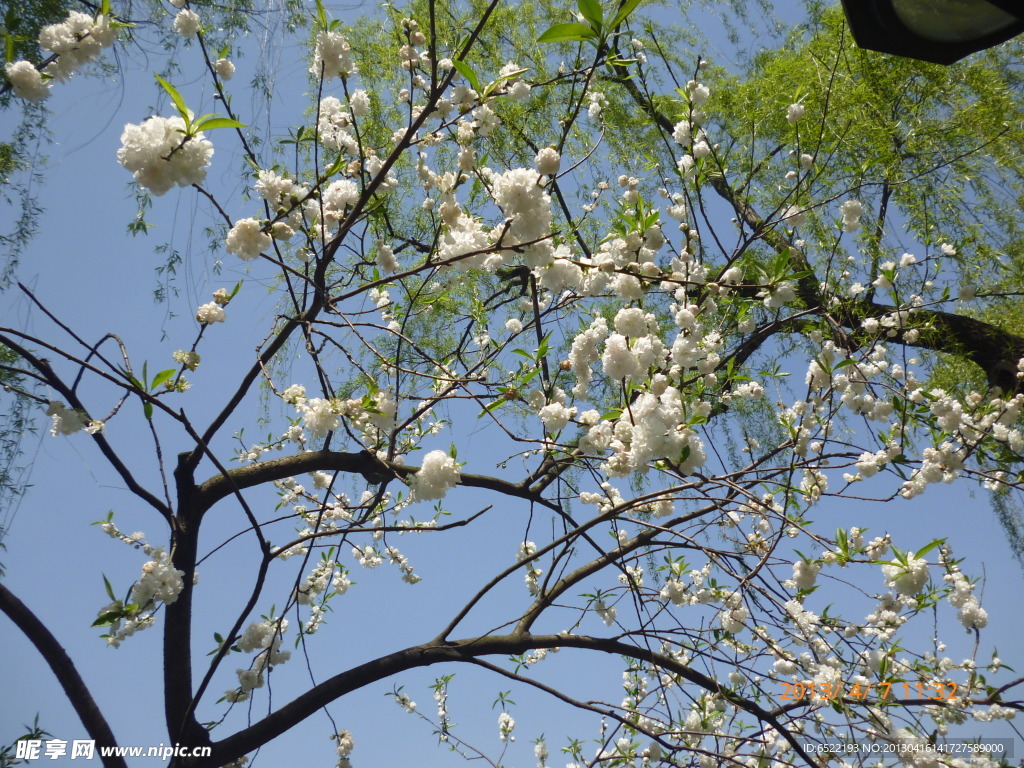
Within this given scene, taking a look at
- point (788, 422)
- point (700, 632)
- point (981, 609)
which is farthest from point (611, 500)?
point (981, 609)

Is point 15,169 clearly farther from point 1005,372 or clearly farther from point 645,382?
point 1005,372

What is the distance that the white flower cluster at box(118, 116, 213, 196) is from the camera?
107 cm

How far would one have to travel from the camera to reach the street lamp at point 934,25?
29.1 inches

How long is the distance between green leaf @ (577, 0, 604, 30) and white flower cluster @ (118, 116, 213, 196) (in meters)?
0.72

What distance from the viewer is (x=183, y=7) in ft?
6.83

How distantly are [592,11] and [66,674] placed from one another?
7.07 ft

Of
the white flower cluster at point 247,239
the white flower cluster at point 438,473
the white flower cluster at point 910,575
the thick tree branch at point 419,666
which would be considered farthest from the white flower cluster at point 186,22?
the white flower cluster at point 910,575

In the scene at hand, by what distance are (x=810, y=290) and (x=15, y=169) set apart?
4.16 m

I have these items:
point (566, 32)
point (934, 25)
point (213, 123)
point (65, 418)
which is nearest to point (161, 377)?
point (65, 418)

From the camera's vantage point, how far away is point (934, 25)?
77 centimetres

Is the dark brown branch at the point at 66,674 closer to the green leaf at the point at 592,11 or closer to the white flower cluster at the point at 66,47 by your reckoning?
the white flower cluster at the point at 66,47

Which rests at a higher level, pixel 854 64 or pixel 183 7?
pixel 854 64

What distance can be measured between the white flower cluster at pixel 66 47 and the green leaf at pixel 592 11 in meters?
1.09

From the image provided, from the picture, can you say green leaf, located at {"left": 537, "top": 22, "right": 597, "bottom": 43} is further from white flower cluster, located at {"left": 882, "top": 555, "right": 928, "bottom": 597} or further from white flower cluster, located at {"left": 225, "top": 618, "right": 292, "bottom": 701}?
white flower cluster, located at {"left": 225, "top": 618, "right": 292, "bottom": 701}
